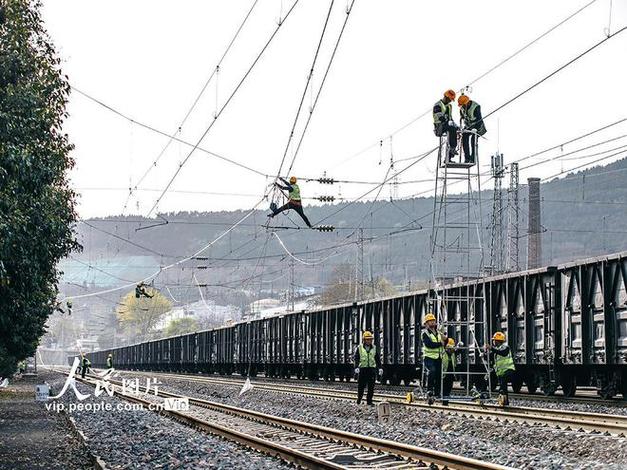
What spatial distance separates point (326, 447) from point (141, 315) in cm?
17449

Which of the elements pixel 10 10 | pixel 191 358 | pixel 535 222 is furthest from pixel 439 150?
pixel 191 358

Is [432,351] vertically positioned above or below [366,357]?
above

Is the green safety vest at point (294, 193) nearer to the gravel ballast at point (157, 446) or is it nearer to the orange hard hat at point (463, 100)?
the orange hard hat at point (463, 100)

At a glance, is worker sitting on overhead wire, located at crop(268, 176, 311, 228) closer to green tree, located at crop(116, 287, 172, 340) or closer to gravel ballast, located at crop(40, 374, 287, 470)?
gravel ballast, located at crop(40, 374, 287, 470)

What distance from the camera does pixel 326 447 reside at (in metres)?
14.3

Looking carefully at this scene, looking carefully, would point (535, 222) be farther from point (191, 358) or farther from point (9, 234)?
point (9, 234)

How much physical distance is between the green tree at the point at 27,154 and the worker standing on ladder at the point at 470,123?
8446 millimetres

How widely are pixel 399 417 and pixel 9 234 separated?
8.07m

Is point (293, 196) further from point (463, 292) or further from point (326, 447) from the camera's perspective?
point (326, 447)

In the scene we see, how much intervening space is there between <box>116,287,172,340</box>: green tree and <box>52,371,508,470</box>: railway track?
479ft

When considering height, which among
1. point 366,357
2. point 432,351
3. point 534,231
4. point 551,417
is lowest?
point 551,417

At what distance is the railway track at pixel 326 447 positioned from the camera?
11711mm

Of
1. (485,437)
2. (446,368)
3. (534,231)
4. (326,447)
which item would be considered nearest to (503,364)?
(446,368)

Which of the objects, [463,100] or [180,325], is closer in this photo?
[463,100]
